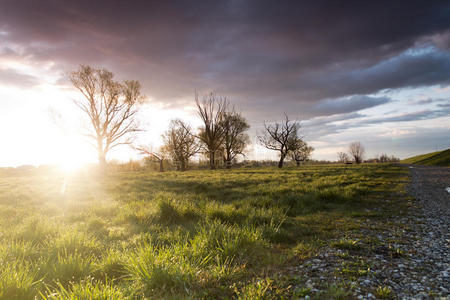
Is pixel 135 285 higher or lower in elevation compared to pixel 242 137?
lower

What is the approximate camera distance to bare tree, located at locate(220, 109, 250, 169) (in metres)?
51.0

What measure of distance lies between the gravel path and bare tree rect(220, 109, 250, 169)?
150ft

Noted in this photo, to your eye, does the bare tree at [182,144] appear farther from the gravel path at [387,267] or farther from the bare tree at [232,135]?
the gravel path at [387,267]

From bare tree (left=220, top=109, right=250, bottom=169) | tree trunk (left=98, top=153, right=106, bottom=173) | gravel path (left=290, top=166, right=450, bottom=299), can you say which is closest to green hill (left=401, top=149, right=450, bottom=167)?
bare tree (left=220, top=109, right=250, bottom=169)

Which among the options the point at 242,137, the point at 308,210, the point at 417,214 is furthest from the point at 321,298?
the point at 242,137

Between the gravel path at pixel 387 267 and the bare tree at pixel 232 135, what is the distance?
150 ft

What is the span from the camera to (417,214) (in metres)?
7.69

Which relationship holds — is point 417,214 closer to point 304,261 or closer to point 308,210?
point 308,210

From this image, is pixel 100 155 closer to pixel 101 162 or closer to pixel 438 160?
pixel 101 162

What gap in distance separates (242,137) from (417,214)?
52565mm

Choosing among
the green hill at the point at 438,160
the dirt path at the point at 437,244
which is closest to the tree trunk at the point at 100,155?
the dirt path at the point at 437,244

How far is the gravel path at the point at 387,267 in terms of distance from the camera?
3.13 m

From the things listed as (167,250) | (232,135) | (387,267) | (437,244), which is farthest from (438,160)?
(167,250)

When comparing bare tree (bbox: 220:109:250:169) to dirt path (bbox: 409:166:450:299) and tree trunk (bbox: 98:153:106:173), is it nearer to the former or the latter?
tree trunk (bbox: 98:153:106:173)
